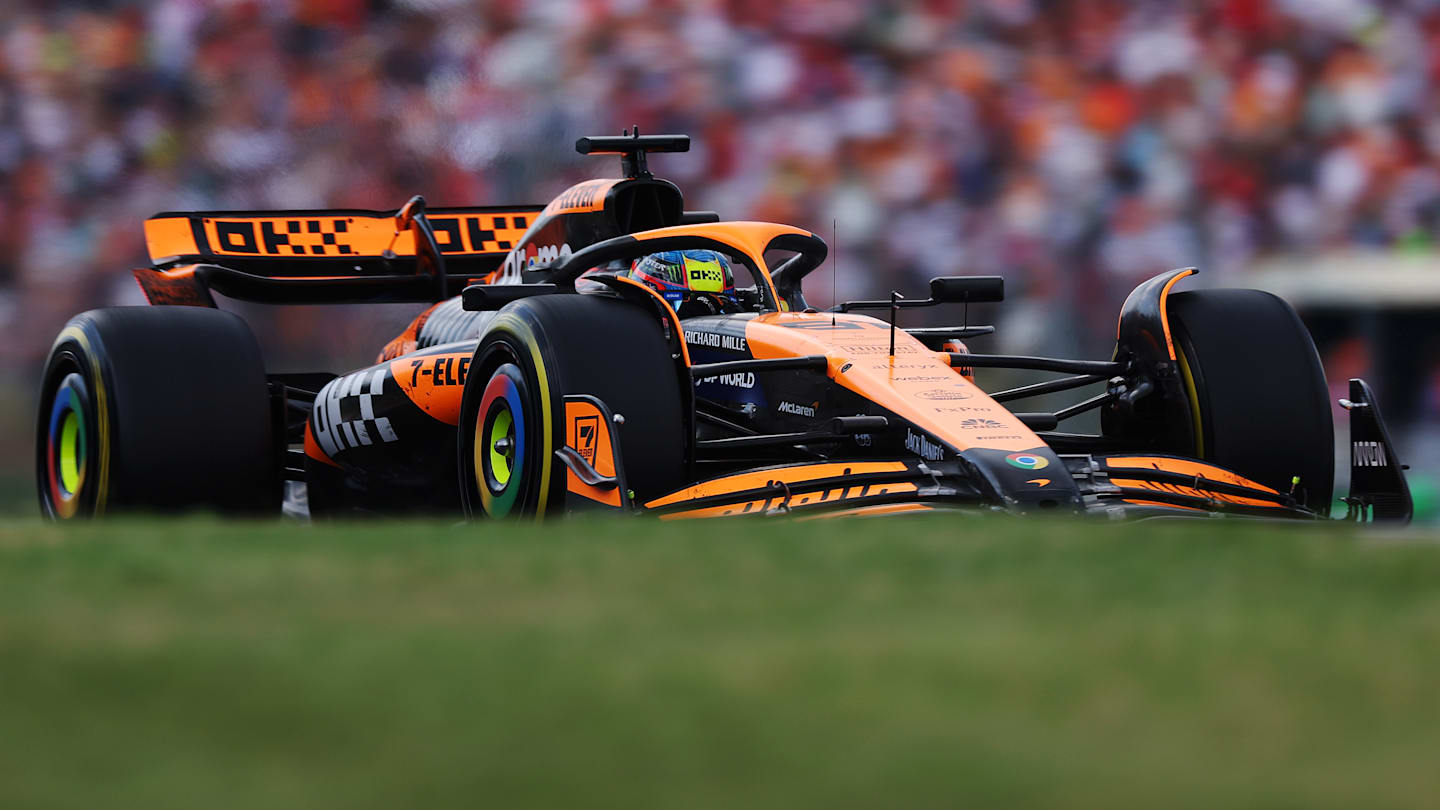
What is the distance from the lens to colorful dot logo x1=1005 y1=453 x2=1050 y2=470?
427 centimetres

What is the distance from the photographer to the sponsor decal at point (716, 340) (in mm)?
5176

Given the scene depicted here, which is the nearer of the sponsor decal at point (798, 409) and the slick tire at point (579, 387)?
the slick tire at point (579, 387)

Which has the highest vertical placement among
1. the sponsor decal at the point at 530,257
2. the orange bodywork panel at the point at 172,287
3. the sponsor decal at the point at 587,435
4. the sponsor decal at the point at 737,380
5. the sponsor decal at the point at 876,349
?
the sponsor decal at the point at 530,257

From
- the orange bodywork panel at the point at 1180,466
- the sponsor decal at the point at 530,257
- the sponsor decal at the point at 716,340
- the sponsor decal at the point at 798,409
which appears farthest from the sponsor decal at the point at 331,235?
the orange bodywork panel at the point at 1180,466

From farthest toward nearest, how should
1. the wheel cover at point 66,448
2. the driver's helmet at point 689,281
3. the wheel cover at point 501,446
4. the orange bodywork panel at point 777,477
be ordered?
the driver's helmet at point 689,281
the wheel cover at point 66,448
the wheel cover at point 501,446
the orange bodywork panel at point 777,477

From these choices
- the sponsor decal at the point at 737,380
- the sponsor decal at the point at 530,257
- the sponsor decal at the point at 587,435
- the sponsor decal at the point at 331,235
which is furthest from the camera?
the sponsor decal at the point at 331,235

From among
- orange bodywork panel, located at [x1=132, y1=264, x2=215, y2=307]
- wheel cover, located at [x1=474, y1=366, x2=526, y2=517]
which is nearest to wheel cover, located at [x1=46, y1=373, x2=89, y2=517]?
orange bodywork panel, located at [x1=132, y1=264, x2=215, y2=307]

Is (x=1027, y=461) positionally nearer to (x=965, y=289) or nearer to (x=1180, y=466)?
(x=1180, y=466)

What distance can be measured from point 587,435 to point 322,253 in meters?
2.72

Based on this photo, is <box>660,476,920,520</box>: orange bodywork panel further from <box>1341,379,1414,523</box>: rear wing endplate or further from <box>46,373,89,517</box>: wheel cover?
<box>46,373,89,517</box>: wheel cover

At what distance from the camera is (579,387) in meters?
4.56

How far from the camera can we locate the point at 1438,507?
7.12 m

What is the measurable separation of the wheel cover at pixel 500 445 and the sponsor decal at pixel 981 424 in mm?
1213

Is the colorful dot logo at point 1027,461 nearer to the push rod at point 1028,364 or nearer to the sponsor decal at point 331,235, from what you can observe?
the push rod at point 1028,364
